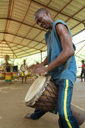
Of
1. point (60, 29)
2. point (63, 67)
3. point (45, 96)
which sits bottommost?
point (45, 96)

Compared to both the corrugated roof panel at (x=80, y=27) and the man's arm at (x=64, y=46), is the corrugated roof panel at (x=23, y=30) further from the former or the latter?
the man's arm at (x=64, y=46)

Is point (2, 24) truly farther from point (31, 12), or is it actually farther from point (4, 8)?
point (31, 12)

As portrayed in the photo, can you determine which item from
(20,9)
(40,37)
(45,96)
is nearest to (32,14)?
(20,9)

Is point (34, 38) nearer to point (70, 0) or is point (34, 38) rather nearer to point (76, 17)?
point (76, 17)

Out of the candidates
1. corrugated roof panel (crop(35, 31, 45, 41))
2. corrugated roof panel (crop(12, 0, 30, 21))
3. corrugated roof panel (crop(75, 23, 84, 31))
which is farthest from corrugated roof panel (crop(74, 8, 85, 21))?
corrugated roof panel (crop(35, 31, 45, 41))

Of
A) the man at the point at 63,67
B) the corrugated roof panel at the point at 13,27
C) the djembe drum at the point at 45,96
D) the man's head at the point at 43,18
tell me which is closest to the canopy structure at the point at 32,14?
the corrugated roof panel at the point at 13,27

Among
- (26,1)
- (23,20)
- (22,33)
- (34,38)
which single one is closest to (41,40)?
(34,38)

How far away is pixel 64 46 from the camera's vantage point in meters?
1.02

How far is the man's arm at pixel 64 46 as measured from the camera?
39.5 inches

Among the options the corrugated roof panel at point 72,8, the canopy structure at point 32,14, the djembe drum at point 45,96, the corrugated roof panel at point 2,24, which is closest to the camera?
the djembe drum at point 45,96

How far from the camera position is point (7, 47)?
1445cm

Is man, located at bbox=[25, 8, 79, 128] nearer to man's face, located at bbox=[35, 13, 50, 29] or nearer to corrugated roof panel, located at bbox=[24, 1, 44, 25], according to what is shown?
man's face, located at bbox=[35, 13, 50, 29]

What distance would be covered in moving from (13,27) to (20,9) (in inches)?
105

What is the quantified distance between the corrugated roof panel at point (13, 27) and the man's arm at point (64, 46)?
26.4ft
